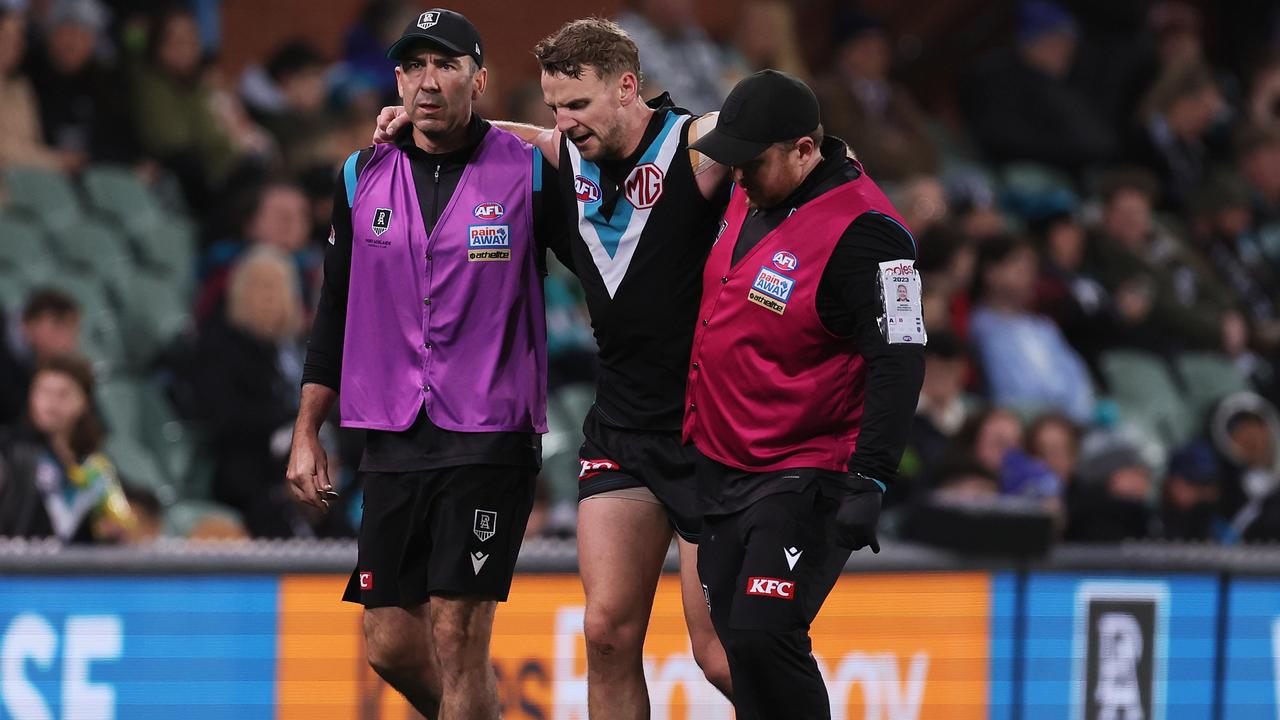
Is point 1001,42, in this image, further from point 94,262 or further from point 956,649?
point 956,649

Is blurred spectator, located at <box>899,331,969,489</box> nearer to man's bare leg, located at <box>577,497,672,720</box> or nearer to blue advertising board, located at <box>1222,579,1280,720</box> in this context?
blue advertising board, located at <box>1222,579,1280,720</box>

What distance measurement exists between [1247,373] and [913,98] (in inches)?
204

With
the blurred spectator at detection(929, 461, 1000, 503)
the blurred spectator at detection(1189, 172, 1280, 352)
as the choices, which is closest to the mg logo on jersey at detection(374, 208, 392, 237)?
the blurred spectator at detection(929, 461, 1000, 503)

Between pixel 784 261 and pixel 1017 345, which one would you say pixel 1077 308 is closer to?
pixel 1017 345

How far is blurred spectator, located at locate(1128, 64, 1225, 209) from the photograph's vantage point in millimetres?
14906

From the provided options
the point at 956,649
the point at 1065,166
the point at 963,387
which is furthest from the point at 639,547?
the point at 1065,166

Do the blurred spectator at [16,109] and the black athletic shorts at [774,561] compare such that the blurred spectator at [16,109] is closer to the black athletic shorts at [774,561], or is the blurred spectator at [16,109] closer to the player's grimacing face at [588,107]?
the player's grimacing face at [588,107]

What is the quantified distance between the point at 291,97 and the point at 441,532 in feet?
23.5

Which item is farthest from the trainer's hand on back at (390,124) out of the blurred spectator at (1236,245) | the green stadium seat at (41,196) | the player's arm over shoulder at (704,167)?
the blurred spectator at (1236,245)

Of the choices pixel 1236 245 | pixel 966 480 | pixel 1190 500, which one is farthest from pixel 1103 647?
pixel 1236 245

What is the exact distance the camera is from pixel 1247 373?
41.4 ft

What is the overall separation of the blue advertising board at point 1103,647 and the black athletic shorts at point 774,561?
2.46 meters

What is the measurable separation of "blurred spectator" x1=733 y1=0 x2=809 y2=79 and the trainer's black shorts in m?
7.93

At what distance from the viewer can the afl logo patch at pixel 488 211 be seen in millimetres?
5656
